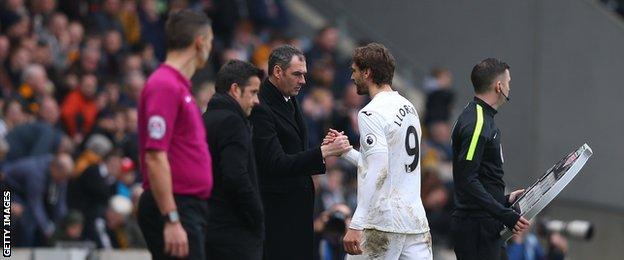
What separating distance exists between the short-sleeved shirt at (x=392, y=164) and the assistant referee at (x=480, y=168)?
57cm

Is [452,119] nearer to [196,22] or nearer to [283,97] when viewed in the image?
[283,97]

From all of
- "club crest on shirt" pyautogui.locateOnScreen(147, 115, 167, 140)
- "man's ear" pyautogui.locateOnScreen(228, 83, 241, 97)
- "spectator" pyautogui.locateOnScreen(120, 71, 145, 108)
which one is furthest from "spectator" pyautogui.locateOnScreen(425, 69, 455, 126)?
"club crest on shirt" pyautogui.locateOnScreen(147, 115, 167, 140)

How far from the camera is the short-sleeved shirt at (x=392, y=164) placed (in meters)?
8.80

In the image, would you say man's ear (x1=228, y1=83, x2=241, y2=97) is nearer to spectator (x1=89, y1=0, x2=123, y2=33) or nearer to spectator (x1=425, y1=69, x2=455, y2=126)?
spectator (x1=89, y1=0, x2=123, y2=33)

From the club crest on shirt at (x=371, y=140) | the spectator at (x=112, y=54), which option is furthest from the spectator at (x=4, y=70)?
the club crest on shirt at (x=371, y=140)

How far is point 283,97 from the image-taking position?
9.58 meters

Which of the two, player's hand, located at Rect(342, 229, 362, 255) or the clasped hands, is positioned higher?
the clasped hands

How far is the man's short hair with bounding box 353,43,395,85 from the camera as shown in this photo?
9.01m

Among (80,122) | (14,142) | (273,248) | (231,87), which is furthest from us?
(80,122)

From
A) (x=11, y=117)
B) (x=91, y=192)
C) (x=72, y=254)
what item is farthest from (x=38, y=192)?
(x=72, y=254)

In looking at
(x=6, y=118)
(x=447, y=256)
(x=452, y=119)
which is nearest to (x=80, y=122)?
(x=6, y=118)

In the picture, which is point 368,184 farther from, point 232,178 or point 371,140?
point 232,178

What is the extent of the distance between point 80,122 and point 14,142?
166 centimetres

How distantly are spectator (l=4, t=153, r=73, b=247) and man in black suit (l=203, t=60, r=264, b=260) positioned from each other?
621 cm
